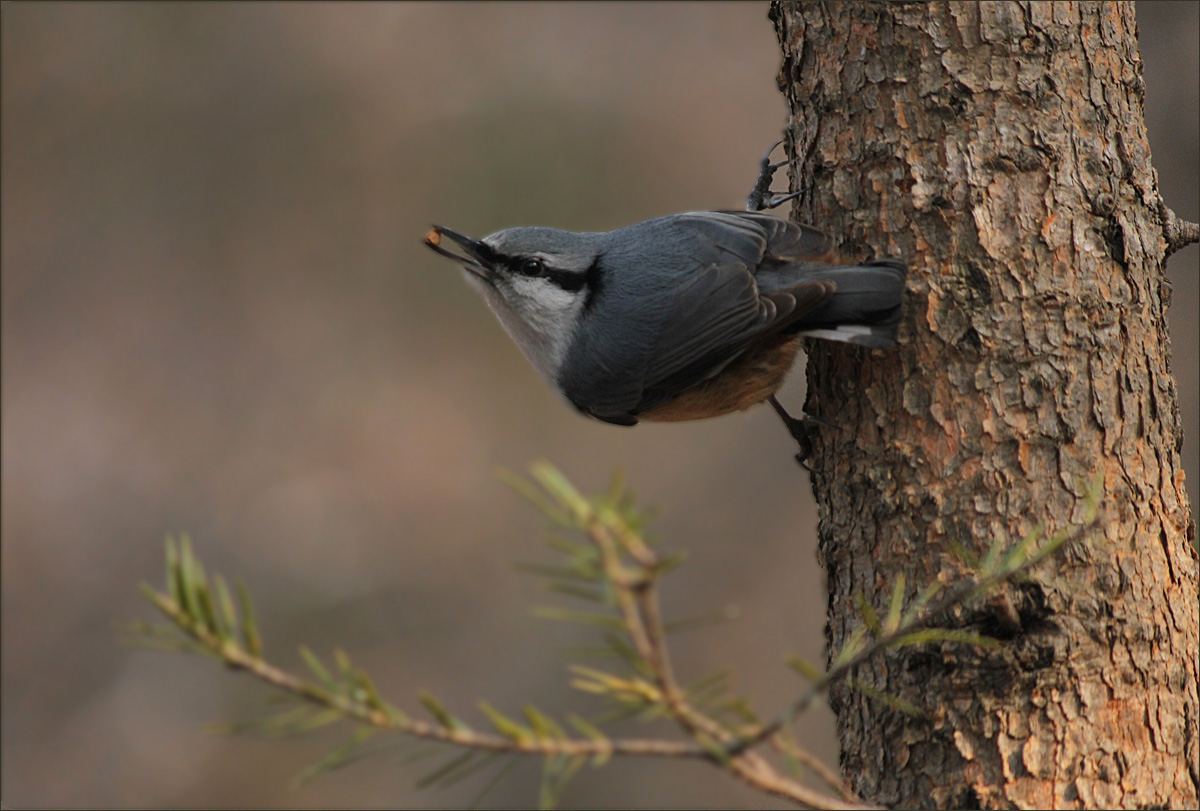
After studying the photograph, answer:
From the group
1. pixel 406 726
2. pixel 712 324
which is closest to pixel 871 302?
pixel 712 324

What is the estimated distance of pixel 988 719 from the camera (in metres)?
1.66

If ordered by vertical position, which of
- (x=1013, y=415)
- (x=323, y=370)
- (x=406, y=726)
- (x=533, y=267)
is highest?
(x=323, y=370)

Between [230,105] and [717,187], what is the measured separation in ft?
10.0

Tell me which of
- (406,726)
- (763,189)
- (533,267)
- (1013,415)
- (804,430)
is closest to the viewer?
(406,726)

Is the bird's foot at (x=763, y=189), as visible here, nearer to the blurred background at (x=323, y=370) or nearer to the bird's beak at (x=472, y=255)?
the bird's beak at (x=472, y=255)

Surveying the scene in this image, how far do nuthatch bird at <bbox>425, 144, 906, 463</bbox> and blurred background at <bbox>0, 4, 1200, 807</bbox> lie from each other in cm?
309

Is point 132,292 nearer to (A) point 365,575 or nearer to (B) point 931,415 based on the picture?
(A) point 365,575

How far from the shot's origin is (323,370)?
6.35 m

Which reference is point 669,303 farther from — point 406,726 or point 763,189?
point 406,726

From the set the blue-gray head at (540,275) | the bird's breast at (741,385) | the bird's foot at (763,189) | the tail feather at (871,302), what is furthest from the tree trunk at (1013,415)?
the blue-gray head at (540,275)

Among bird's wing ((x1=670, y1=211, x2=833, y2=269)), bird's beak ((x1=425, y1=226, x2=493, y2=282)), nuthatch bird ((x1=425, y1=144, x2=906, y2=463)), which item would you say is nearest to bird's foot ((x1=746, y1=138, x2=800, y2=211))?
nuthatch bird ((x1=425, y1=144, x2=906, y2=463))

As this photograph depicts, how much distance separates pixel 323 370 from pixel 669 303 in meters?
4.37

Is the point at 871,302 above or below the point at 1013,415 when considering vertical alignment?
above

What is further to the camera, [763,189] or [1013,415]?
[763,189]
